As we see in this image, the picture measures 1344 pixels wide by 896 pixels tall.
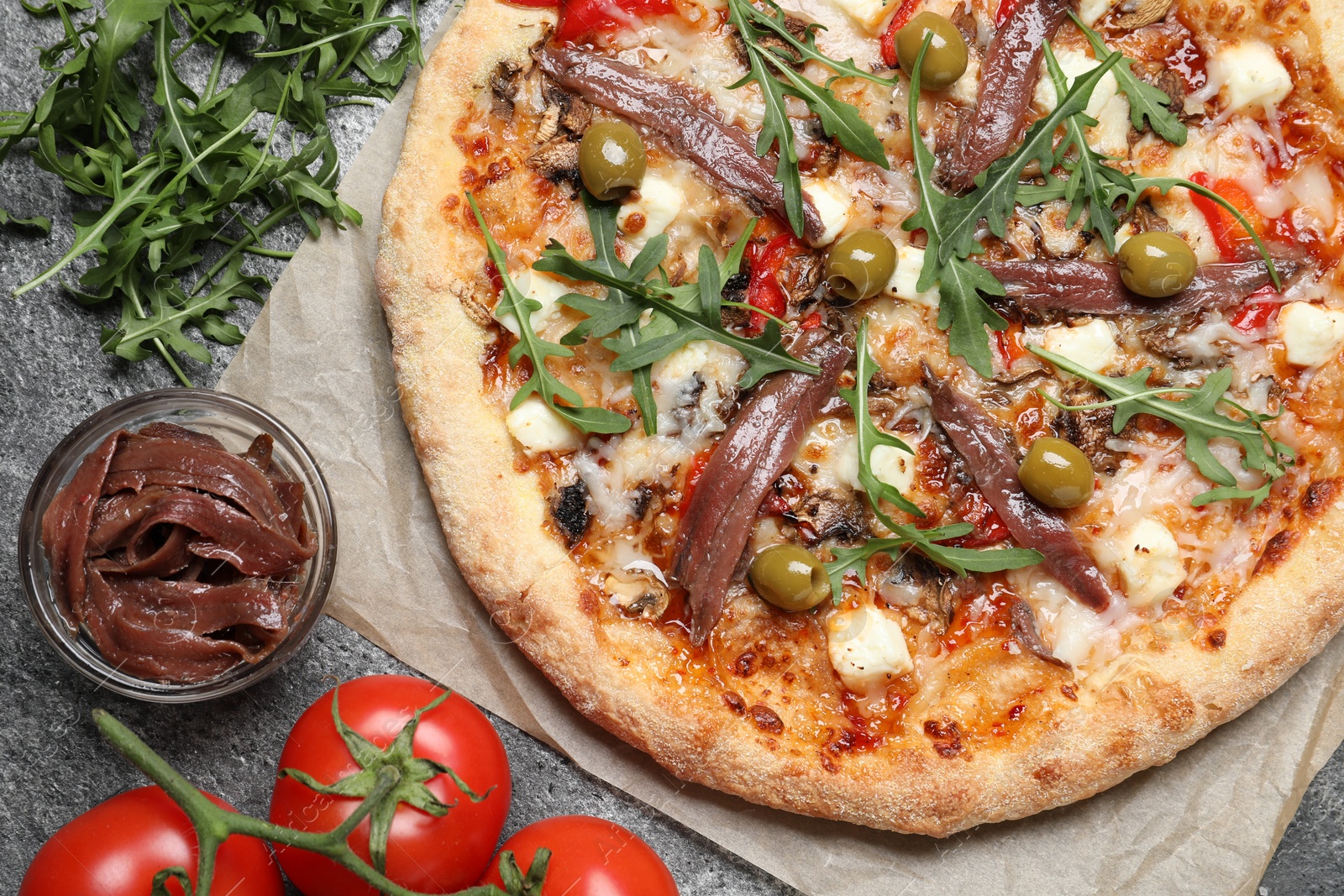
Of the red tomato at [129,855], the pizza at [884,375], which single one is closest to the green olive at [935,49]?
the pizza at [884,375]

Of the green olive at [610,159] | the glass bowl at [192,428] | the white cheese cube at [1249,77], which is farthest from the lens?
the white cheese cube at [1249,77]

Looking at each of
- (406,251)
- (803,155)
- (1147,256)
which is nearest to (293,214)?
(406,251)

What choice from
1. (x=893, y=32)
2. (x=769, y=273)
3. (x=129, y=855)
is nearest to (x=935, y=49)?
(x=893, y=32)

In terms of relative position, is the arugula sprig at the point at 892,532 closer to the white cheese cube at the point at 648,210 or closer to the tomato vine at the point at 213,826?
the white cheese cube at the point at 648,210

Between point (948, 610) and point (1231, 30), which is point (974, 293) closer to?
point (948, 610)

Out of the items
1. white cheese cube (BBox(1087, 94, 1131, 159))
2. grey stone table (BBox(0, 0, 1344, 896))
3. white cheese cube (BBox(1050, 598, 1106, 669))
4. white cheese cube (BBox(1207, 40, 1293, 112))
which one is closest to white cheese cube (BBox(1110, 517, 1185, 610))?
white cheese cube (BBox(1050, 598, 1106, 669))
